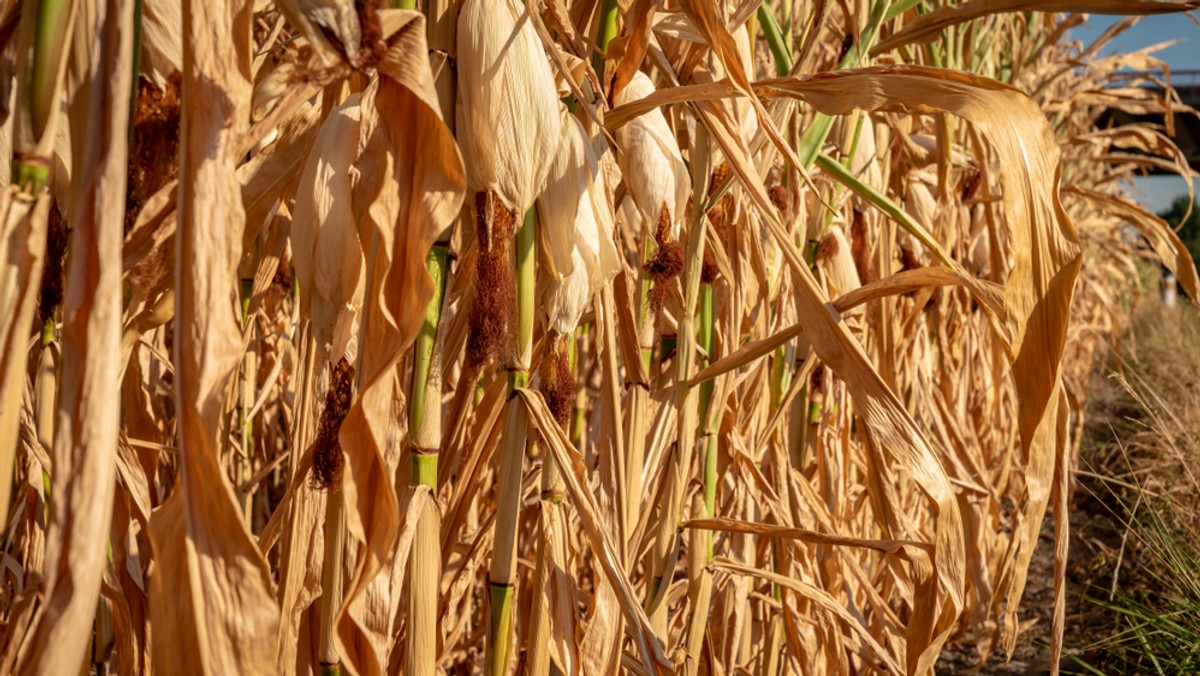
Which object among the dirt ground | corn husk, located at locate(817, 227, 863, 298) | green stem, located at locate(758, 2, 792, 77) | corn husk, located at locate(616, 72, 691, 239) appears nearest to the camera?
corn husk, located at locate(616, 72, 691, 239)

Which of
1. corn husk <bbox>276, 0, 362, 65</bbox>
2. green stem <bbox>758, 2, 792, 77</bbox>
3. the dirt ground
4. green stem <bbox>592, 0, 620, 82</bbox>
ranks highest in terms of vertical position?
green stem <bbox>758, 2, 792, 77</bbox>

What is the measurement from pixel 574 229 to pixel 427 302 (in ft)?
0.41

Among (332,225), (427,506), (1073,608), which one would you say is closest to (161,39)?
(332,225)

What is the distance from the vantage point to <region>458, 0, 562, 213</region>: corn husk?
352mm

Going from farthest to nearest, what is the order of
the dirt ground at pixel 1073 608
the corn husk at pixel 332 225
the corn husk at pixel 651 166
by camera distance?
the dirt ground at pixel 1073 608 → the corn husk at pixel 651 166 → the corn husk at pixel 332 225

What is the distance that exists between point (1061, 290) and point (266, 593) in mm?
288

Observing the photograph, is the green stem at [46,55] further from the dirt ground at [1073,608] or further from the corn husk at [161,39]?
the dirt ground at [1073,608]

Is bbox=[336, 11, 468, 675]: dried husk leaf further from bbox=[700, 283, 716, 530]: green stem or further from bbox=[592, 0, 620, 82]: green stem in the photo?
bbox=[700, 283, 716, 530]: green stem

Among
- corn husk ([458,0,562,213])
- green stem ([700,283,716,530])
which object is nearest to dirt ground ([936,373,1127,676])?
green stem ([700,283,716,530])

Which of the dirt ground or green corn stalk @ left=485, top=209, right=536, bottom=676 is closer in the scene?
green corn stalk @ left=485, top=209, right=536, bottom=676

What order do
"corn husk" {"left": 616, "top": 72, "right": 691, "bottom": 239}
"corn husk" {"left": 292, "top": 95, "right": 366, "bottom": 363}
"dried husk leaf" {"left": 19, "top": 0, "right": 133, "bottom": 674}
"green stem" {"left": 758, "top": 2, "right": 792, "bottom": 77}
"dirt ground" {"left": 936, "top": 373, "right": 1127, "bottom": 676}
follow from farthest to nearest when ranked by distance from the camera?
"dirt ground" {"left": 936, "top": 373, "right": 1127, "bottom": 676}, "green stem" {"left": 758, "top": 2, "right": 792, "bottom": 77}, "corn husk" {"left": 616, "top": 72, "right": 691, "bottom": 239}, "corn husk" {"left": 292, "top": 95, "right": 366, "bottom": 363}, "dried husk leaf" {"left": 19, "top": 0, "right": 133, "bottom": 674}

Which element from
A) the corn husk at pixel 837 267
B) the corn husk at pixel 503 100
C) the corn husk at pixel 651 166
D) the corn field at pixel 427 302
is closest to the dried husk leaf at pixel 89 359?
Result: the corn field at pixel 427 302

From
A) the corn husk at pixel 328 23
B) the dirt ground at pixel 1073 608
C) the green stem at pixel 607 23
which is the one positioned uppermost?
the green stem at pixel 607 23

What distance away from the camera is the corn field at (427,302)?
247 mm
